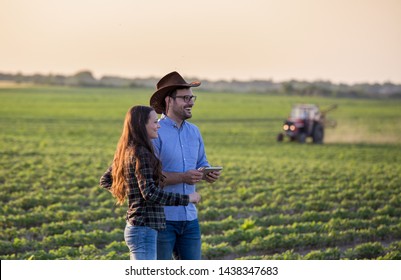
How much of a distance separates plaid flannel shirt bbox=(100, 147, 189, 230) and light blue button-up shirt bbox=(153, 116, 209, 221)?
7.0 inches

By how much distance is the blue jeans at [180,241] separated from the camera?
5.13 meters

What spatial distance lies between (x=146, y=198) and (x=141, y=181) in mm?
115

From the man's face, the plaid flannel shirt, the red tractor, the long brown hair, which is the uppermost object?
the man's face

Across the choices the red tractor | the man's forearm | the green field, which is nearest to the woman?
the man's forearm

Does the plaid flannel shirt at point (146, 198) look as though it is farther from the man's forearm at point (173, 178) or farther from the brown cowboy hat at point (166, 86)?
the brown cowboy hat at point (166, 86)

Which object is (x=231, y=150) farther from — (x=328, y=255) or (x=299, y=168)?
(x=328, y=255)

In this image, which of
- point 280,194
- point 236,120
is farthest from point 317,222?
point 236,120

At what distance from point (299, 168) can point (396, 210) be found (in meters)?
6.04

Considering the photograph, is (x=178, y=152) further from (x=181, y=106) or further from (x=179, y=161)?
(x=181, y=106)

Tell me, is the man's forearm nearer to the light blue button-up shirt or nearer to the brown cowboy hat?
the light blue button-up shirt

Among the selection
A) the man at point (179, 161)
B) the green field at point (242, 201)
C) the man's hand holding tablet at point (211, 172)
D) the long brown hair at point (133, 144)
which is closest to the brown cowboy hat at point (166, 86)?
the man at point (179, 161)

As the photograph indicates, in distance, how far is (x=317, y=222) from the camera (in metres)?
11.4

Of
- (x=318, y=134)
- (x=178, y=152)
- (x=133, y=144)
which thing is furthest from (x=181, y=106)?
(x=318, y=134)

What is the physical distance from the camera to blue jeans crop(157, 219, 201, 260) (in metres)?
5.13
